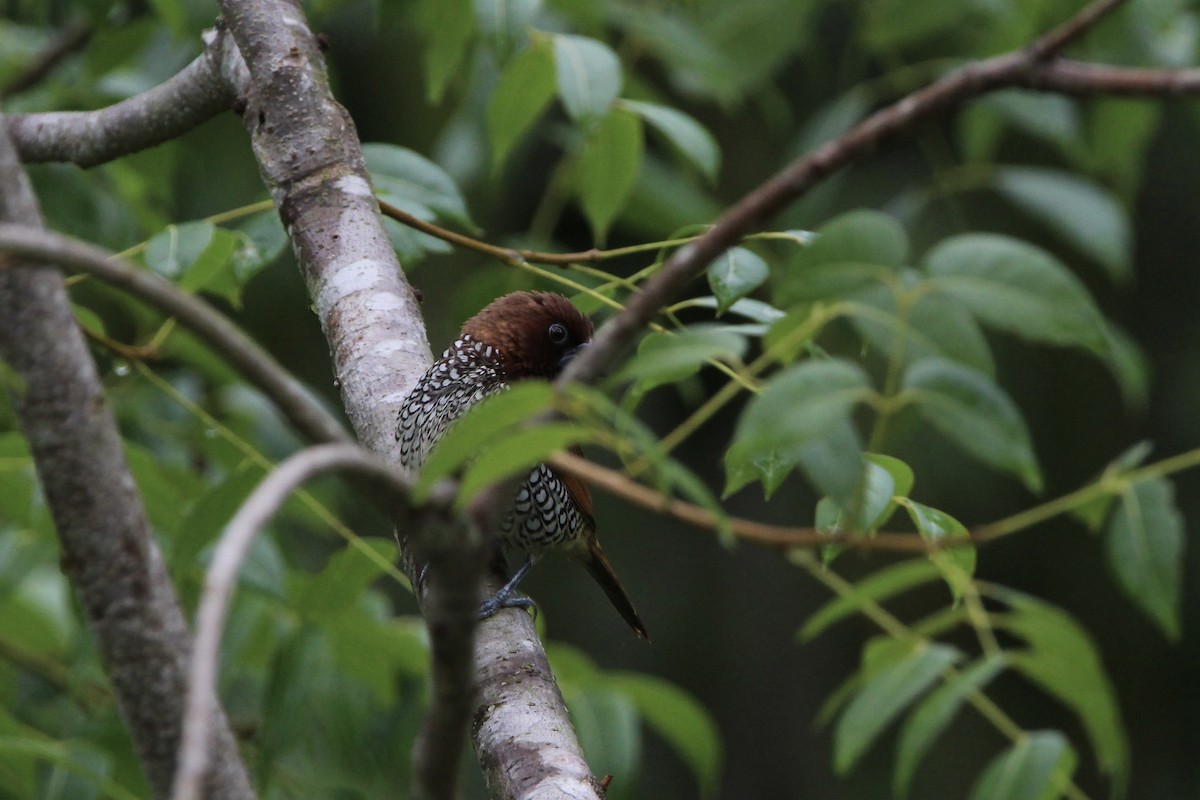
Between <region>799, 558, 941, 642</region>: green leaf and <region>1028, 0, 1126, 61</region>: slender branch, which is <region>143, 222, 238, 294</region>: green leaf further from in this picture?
<region>1028, 0, 1126, 61</region>: slender branch

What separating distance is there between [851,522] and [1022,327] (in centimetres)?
25

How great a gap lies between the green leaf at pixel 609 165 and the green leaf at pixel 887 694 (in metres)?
1.25

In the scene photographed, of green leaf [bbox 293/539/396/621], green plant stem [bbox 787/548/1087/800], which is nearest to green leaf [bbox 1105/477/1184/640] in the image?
green plant stem [bbox 787/548/1087/800]

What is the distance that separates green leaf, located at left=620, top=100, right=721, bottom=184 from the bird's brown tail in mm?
1079

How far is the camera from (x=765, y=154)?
7008 millimetres

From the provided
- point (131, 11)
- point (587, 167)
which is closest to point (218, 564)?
point (587, 167)

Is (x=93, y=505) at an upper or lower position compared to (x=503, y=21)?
lower

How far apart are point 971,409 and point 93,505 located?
0.99 m

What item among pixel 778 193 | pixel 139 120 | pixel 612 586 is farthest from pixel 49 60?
pixel 778 193

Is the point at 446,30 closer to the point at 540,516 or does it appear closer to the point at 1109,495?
the point at 540,516

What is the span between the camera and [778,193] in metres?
1.08

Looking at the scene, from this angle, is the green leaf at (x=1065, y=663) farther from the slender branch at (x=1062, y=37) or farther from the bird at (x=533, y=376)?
the bird at (x=533, y=376)

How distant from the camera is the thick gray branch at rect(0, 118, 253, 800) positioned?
1.42 metres

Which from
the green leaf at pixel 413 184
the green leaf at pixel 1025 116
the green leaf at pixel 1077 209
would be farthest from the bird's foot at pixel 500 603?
the green leaf at pixel 1077 209
